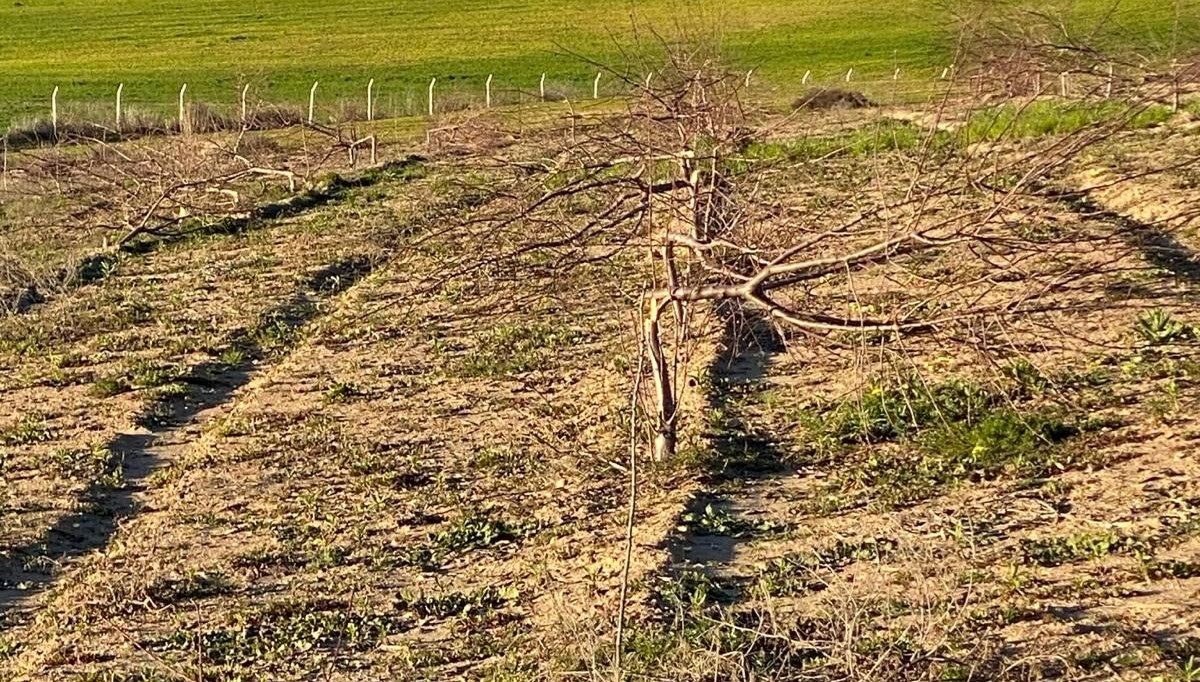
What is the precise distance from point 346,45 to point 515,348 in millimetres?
44259

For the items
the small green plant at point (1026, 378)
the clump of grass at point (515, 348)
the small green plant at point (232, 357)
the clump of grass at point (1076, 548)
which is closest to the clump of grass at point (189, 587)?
the clump of grass at point (1076, 548)

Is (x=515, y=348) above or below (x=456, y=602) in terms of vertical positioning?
below

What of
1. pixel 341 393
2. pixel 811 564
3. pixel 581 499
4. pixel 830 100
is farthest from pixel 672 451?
pixel 830 100

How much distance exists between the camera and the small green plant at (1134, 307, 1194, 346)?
344 inches

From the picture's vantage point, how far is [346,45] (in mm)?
52625

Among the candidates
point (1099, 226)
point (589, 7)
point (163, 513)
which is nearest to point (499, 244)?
point (163, 513)

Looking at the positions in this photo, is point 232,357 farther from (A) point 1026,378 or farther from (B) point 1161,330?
(B) point 1161,330

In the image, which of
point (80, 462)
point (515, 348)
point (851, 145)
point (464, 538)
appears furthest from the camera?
point (515, 348)

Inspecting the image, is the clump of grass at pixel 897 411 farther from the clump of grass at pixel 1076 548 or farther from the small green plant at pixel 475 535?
the small green plant at pixel 475 535

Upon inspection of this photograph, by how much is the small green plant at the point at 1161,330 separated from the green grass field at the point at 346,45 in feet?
84.8

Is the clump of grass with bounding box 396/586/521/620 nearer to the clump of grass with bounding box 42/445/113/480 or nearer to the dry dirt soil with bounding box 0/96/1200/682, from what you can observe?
the dry dirt soil with bounding box 0/96/1200/682

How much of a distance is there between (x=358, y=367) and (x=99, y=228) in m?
8.56

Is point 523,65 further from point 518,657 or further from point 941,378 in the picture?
point 518,657

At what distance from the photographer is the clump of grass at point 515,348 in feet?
Answer: 32.8
